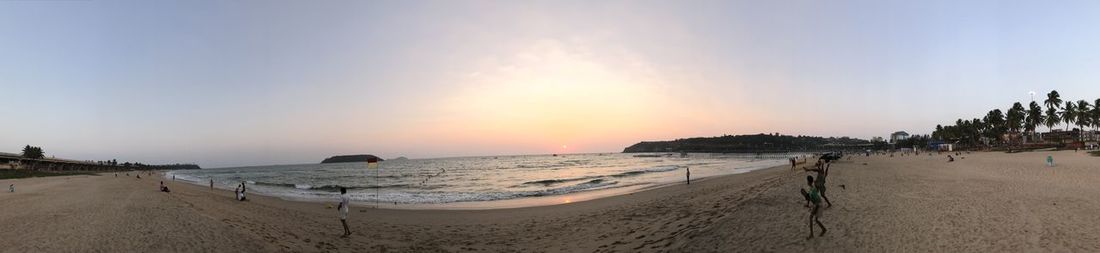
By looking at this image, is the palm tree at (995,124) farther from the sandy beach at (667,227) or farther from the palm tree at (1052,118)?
the sandy beach at (667,227)

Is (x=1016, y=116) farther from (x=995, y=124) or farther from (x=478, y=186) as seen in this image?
(x=478, y=186)

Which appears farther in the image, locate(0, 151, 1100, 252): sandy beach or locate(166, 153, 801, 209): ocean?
locate(166, 153, 801, 209): ocean

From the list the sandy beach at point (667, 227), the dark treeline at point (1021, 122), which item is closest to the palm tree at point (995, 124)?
the dark treeline at point (1021, 122)

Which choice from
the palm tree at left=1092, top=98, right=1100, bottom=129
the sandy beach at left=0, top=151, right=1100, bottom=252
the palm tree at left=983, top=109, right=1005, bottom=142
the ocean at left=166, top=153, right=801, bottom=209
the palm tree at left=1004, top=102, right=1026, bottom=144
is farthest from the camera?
the palm tree at left=983, top=109, right=1005, bottom=142

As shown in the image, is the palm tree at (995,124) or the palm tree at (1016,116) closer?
the palm tree at (1016,116)

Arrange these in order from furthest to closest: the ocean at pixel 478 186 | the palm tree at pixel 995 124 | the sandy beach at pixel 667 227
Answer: the palm tree at pixel 995 124 → the ocean at pixel 478 186 → the sandy beach at pixel 667 227

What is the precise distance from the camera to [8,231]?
46.6ft

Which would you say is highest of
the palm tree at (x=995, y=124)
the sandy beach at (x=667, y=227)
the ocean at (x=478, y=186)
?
the palm tree at (x=995, y=124)

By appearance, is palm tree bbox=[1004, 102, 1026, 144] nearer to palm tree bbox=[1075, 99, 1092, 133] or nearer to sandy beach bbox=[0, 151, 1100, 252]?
palm tree bbox=[1075, 99, 1092, 133]

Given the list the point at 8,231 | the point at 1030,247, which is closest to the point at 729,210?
the point at 1030,247

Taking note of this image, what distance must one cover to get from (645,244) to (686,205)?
802 centimetres

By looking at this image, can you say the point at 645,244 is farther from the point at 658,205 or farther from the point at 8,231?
the point at 8,231

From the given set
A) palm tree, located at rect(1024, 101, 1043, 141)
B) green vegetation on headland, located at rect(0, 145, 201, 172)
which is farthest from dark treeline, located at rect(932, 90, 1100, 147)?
green vegetation on headland, located at rect(0, 145, 201, 172)

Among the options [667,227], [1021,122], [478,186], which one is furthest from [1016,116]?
[667,227]
